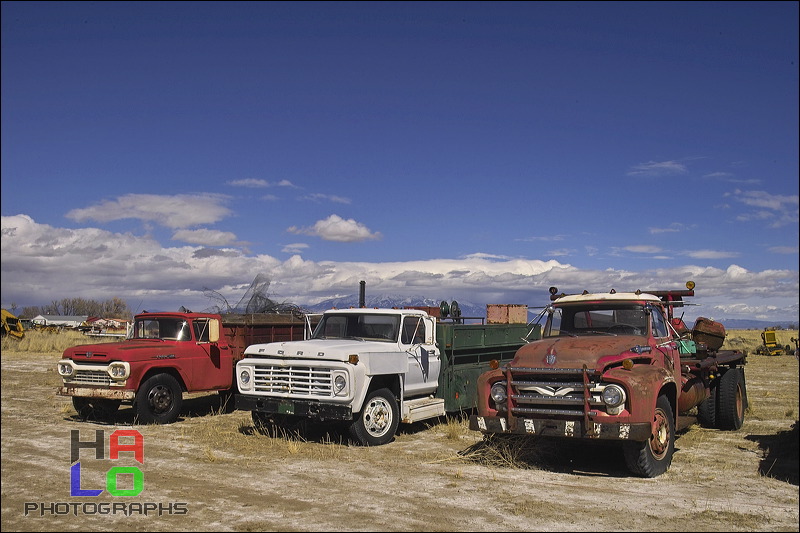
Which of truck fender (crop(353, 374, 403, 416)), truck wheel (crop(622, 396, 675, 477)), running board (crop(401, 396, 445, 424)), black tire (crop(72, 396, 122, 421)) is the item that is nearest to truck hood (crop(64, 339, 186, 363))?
black tire (crop(72, 396, 122, 421))

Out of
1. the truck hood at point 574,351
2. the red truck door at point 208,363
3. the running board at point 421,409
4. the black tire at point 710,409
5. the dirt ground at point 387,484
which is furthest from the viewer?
the red truck door at point 208,363

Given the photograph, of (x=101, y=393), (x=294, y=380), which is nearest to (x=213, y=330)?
(x=101, y=393)

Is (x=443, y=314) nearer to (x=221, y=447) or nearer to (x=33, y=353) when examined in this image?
(x=221, y=447)

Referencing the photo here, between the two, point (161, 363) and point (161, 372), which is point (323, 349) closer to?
point (161, 363)

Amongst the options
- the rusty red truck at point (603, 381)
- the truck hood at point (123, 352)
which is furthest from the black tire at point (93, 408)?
the rusty red truck at point (603, 381)

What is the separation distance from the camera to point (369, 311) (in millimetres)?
12227

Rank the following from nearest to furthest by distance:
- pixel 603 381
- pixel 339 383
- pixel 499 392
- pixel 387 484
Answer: pixel 387 484 < pixel 603 381 < pixel 499 392 < pixel 339 383

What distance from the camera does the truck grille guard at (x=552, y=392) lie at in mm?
8266

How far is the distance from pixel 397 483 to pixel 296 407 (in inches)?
116

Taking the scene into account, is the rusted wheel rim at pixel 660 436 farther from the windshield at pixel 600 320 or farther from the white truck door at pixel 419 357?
the white truck door at pixel 419 357

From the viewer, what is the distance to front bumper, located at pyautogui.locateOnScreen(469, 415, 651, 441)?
7.92 metres

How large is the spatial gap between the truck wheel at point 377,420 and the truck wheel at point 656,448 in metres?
3.84

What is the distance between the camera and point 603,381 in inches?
325

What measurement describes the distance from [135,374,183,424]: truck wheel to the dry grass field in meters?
0.26
